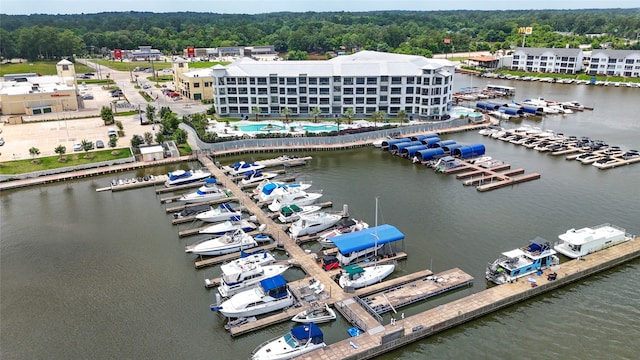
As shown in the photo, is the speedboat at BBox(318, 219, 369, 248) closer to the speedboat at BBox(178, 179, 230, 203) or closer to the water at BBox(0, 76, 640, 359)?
the water at BBox(0, 76, 640, 359)

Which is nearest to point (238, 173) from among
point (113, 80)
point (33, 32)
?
point (113, 80)

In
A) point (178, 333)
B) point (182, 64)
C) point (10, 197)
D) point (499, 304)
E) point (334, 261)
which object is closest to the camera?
point (178, 333)

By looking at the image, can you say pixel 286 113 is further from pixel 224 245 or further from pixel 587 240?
pixel 587 240

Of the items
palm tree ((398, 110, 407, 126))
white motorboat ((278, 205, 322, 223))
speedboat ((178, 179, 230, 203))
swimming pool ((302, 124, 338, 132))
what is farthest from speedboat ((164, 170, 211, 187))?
palm tree ((398, 110, 407, 126))

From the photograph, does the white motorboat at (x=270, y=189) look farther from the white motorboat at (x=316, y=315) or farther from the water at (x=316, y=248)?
the white motorboat at (x=316, y=315)

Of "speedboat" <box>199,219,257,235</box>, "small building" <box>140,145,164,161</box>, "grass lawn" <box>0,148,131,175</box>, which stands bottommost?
"speedboat" <box>199,219,257,235</box>

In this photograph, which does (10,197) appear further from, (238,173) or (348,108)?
(348,108)

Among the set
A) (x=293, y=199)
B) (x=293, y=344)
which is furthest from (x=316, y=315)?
(x=293, y=199)
